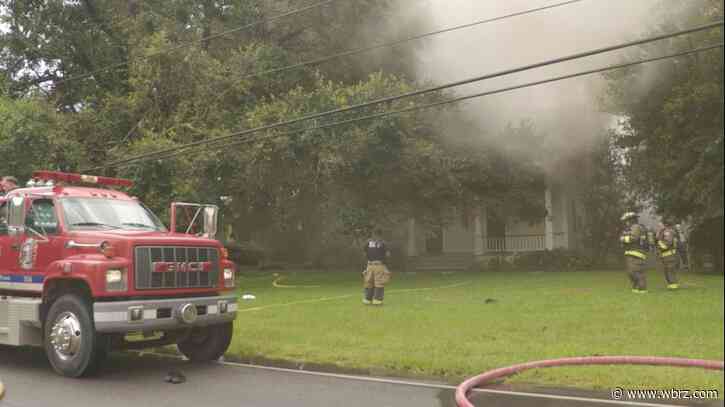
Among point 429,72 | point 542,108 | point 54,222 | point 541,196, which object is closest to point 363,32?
point 429,72

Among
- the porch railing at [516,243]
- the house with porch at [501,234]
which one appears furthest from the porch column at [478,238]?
the porch railing at [516,243]

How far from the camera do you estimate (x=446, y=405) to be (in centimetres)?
549

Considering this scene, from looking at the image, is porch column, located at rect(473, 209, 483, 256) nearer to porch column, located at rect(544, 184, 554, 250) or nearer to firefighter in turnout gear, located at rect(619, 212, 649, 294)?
porch column, located at rect(544, 184, 554, 250)

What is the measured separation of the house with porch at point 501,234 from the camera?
2405cm

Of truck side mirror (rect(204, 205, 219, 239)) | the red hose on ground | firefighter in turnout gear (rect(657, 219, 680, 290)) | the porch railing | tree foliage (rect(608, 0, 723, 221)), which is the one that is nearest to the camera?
tree foliage (rect(608, 0, 723, 221))

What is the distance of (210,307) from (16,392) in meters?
1.97

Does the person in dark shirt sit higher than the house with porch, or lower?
higher

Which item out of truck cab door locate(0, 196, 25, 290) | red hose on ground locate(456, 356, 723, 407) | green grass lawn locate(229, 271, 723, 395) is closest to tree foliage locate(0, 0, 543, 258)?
green grass lawn locate(229, 271, 723, 395)

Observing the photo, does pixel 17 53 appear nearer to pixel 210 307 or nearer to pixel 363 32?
pixel 363 32

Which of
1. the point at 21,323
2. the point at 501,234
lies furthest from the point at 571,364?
the point at 501,234

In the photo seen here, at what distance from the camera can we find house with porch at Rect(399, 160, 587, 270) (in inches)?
947

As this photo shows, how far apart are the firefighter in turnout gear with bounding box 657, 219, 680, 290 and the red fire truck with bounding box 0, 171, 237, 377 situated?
28.2ft

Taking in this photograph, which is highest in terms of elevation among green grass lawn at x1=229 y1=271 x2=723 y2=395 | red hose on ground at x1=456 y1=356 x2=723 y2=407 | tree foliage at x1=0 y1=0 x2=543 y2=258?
tree foliage at x1=0 y1=0 x2=543 y2=258

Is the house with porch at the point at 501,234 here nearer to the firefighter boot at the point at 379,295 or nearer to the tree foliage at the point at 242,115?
the tree foliage at the point at 242,115
